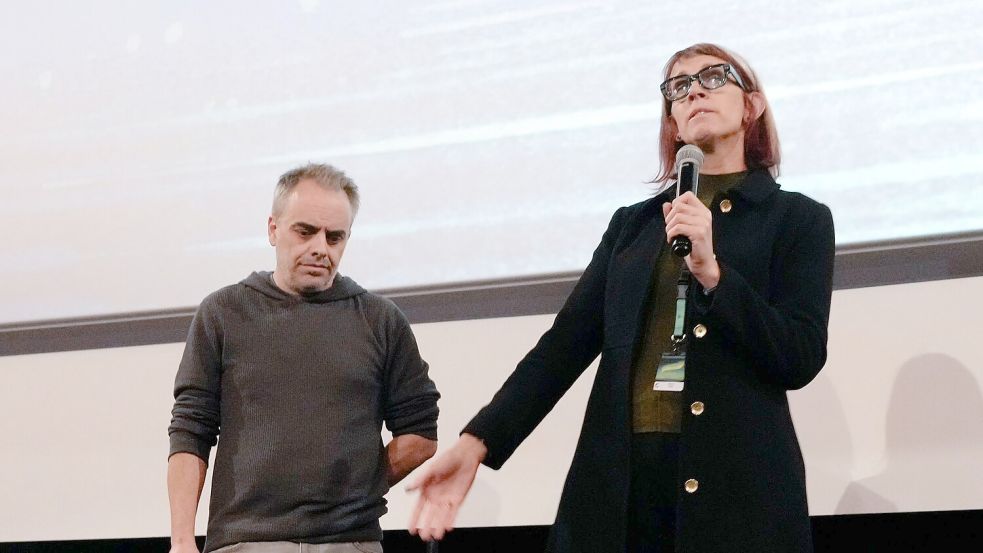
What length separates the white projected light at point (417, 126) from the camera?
2.52 metres

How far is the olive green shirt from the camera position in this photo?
159 cm

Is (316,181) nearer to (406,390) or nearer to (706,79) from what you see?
(406,390)

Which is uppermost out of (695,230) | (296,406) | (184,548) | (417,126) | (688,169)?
(417,126)

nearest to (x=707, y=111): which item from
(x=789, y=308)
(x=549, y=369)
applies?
(x=789, y=308)

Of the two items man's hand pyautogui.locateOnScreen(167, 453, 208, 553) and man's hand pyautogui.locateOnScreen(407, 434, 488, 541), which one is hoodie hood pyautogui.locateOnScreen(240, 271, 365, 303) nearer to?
man's hand pyautogui.locateOnScreen(167, 453, 208, 553)

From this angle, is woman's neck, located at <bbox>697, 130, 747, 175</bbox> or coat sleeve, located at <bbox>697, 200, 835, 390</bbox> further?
woman's neck, located at <bbox>697, 130, 747, 175</bbox>

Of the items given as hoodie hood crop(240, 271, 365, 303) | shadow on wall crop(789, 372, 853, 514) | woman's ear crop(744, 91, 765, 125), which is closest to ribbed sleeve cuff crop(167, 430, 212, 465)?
hoodie hood crop(240, 271, 365, 303)

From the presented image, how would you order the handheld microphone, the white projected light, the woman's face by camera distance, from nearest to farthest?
the handheld microphone → the woman's face → the white projected light

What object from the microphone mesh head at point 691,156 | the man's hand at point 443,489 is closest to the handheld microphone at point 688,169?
the microphone mesh head at point 691,156

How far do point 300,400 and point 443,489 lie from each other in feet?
2.06

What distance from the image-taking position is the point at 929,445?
239cm

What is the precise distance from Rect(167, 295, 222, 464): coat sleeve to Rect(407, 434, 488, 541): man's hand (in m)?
0.70

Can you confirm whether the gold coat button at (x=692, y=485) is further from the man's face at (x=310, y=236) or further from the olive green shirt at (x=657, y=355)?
the man's face at (x=310, y=236)

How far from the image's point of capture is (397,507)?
2879 mm
